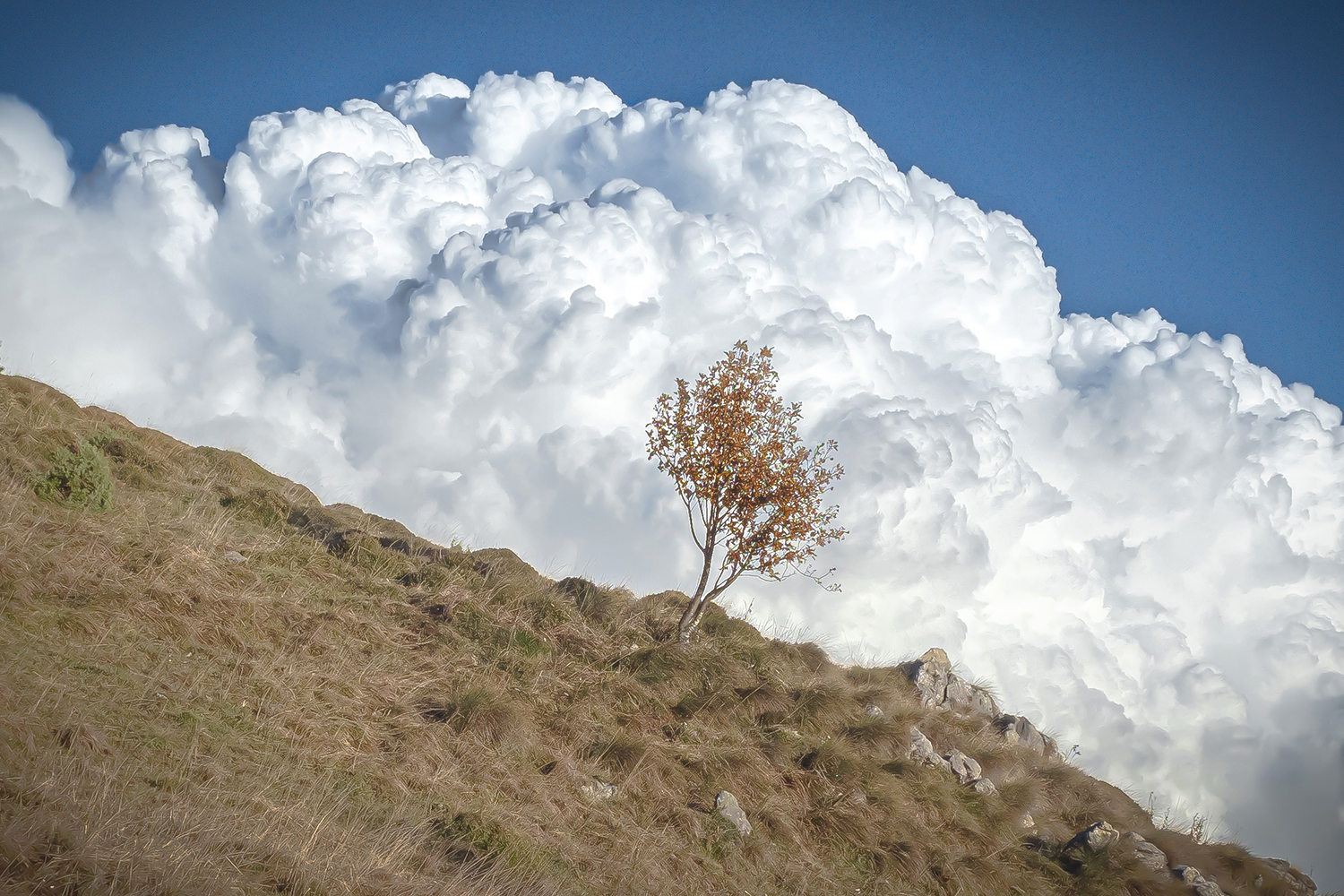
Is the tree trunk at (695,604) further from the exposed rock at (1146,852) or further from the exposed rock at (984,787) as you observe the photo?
the exposed rock at (1146,852)

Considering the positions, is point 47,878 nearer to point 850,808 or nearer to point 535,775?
point 535,775

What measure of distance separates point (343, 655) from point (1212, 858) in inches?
673

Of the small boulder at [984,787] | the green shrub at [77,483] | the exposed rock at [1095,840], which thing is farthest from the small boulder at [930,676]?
the green shrub at [77,483]

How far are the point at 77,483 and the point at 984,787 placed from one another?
1620 centimetres

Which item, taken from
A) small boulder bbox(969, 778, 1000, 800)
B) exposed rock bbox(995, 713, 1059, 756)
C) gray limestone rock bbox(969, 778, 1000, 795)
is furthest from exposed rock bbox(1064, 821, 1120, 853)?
exposed rock bbox(995, 713, 1059, 756)

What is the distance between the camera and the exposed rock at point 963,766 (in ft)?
55.5

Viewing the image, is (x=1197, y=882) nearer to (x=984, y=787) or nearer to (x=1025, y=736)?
(x=984, y=787)

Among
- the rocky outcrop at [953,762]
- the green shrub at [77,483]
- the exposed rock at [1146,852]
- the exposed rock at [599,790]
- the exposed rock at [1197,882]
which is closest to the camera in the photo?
the exposed rock at [599,790]

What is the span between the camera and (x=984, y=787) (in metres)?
16.6

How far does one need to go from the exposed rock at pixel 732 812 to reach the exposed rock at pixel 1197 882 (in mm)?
8717

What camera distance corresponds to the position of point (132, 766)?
272 inches

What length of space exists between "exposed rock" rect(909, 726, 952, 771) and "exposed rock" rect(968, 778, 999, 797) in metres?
0.52

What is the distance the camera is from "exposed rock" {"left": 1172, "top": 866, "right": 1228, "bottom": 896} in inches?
590

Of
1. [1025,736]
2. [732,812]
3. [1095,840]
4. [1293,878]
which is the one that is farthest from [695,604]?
[1293,878]
